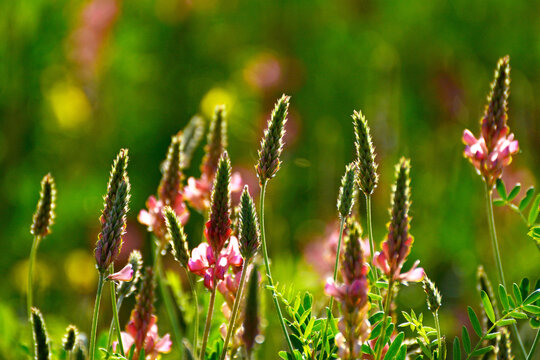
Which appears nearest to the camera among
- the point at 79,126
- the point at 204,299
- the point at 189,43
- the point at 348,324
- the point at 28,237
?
the point at 348,324

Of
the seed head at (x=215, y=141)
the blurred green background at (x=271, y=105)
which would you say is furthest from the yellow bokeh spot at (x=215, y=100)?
the seed head at (x=215, y=141)

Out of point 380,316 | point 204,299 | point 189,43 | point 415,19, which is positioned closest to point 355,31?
point 415,19

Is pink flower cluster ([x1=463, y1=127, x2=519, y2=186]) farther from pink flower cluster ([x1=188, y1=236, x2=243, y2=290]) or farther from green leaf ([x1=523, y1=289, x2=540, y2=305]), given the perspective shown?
pink flower cluster ([x1=188, y1=236, x2=243, y2=290])

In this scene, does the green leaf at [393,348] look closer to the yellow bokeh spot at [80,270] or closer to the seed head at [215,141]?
the seed head at [215,141]

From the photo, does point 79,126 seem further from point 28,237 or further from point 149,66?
point 28,237

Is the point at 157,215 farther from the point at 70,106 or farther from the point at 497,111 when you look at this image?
the point at 70,106
